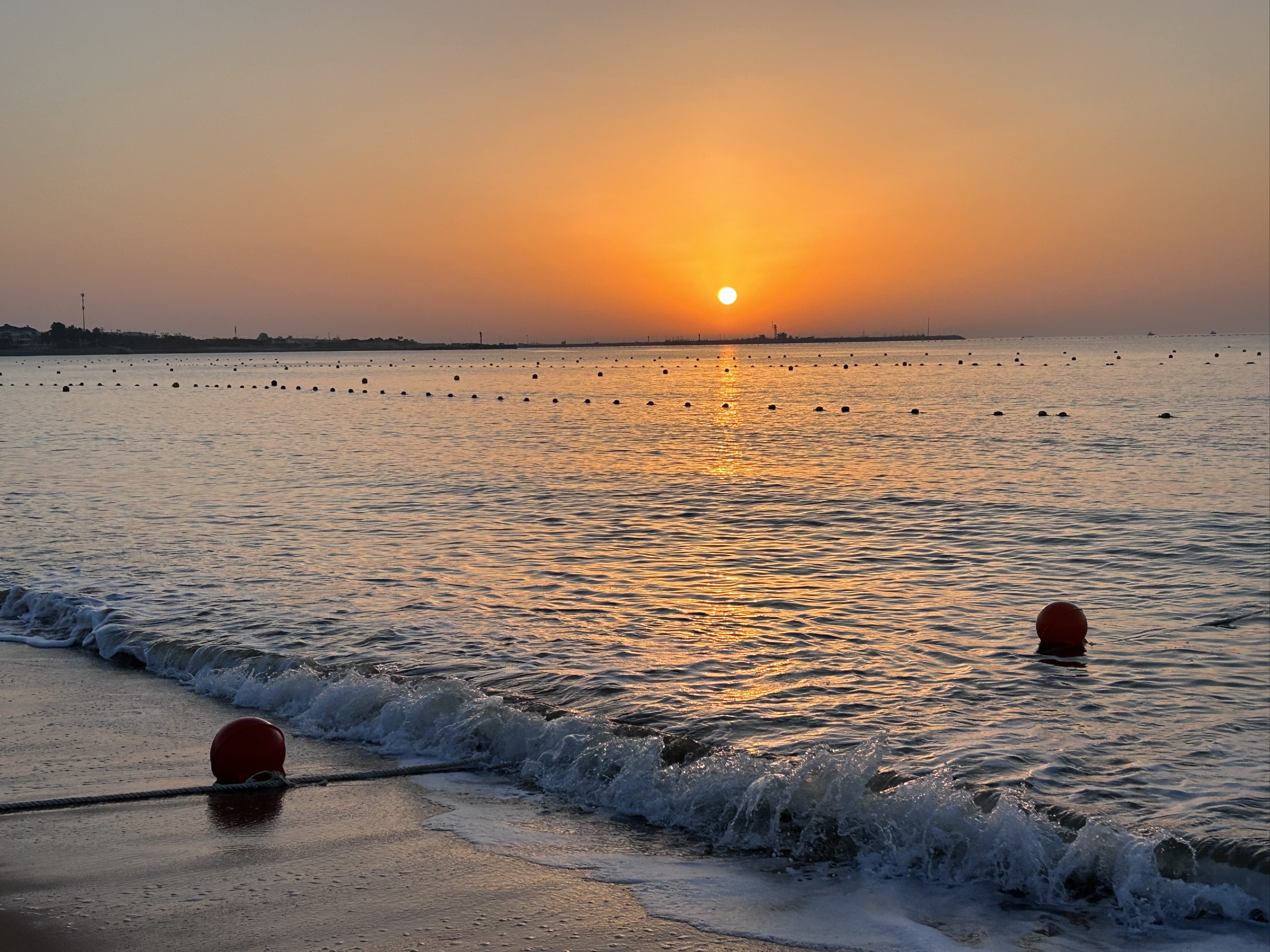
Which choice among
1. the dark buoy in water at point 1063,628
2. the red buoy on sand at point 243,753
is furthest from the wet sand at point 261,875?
the dark buoy in water at point 1063,628

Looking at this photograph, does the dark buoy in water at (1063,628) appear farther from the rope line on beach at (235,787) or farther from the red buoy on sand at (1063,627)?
the rope line on beach at (235,787)

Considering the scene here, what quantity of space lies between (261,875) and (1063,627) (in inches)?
346

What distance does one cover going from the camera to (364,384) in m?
98.9

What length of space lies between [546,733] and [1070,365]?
127175 mm

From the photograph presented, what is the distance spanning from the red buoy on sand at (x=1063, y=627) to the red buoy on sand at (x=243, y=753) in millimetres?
8062

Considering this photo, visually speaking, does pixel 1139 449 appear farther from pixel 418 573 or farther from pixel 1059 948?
pixel 1059 948

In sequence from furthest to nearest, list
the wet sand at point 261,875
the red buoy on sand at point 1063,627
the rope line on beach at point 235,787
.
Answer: the red buoy on sand at point 1063,627
the rope line on beach at point 235,787
the wet sand at point 261,875

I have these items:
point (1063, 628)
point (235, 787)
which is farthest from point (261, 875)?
point (1063, 628)

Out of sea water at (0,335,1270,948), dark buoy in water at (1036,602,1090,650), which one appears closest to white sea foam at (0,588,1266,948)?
sea water at (0,335,1270,948)

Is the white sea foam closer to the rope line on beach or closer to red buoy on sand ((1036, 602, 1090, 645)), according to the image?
the rope line on beach

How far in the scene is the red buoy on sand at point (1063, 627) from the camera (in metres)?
12.4

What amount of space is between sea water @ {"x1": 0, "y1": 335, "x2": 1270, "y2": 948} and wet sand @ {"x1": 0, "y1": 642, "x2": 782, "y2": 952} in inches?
18.8

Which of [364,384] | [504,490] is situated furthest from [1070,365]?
[504,490]

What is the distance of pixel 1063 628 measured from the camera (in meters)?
12.4
